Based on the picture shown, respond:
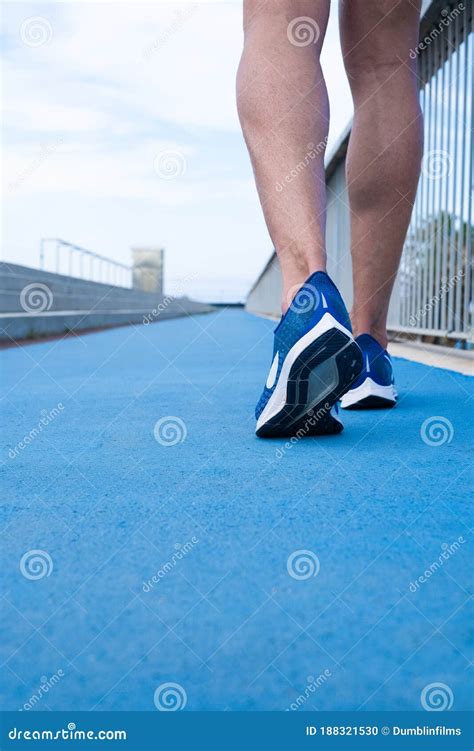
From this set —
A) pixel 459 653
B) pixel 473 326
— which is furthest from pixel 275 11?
pixel 473 326

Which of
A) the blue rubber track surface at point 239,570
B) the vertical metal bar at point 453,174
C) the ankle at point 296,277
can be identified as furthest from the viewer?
the vertical metal bar at point 453,174

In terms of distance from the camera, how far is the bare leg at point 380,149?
185 centimetres

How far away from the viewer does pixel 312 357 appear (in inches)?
51.4

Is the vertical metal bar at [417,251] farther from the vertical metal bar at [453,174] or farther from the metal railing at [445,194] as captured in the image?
the vertical metal bar at [453,174]

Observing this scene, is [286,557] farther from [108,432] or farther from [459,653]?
[108,432]

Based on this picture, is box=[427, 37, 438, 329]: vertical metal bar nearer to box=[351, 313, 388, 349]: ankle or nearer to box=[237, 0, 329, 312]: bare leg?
box=[351, 313, 388, 349]: ankle

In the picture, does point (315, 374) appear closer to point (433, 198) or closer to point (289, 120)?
point (289, 120)

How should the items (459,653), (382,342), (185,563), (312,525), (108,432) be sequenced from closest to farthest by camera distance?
(459,653)
(185,563)
(312,525)
(108,432)
(382,342)

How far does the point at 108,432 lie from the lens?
1.63 meters

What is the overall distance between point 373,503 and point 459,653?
393 millimetres

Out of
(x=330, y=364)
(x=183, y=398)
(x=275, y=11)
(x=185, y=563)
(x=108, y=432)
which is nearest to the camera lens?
(x=185, y=563)

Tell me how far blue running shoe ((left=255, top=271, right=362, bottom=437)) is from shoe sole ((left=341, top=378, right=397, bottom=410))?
419 millimetres

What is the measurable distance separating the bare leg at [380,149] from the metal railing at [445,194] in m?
1.72

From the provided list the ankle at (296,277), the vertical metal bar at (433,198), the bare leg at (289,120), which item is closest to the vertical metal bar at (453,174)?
the vertical metal bar at (433,198)
